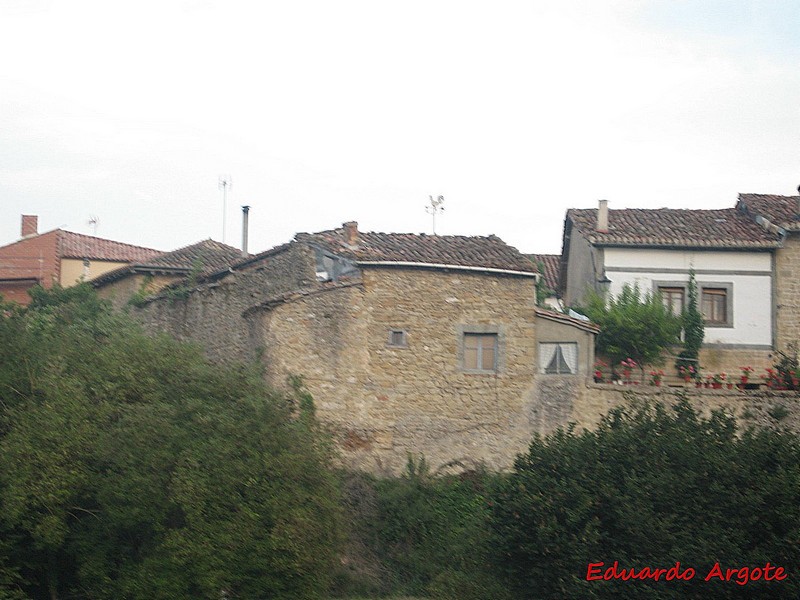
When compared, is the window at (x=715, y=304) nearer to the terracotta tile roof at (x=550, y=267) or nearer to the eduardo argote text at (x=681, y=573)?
the terracotta tile roof at (x=550, y=267)

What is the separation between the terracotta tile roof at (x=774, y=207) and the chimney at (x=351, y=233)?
11059 mm

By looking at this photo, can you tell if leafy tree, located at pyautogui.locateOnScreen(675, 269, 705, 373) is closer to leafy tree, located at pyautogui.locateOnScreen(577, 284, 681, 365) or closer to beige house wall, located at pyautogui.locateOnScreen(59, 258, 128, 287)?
leafy tree, located at pyautogui.locateOnScreen(577, 284, 681, 365)

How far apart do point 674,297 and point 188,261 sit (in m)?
13.4

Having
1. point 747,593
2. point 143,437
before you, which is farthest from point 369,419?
point 747,593

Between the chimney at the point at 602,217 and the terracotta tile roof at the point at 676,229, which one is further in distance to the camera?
the chimney at the point at 602,217

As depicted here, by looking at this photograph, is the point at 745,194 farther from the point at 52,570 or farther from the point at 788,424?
the point at 52,570

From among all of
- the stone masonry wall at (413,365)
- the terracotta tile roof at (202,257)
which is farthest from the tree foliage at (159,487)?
the terracotta tile roof at (202,257)

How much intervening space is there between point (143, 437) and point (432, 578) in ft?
20.4

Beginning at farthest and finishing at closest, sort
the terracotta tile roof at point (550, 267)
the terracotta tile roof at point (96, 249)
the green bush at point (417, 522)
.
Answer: the terracotta tile roof at point (96, 249), the terracotta tile roof at point (550, 267), the green bush at point (417, 522)

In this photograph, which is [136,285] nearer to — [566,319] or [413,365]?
[413,365]

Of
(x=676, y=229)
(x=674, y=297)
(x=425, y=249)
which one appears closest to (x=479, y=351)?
(x=425, y=249)

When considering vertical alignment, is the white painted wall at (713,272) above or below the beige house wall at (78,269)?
below

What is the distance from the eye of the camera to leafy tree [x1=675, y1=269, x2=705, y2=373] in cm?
2897

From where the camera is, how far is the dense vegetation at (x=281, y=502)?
19.7 meters
